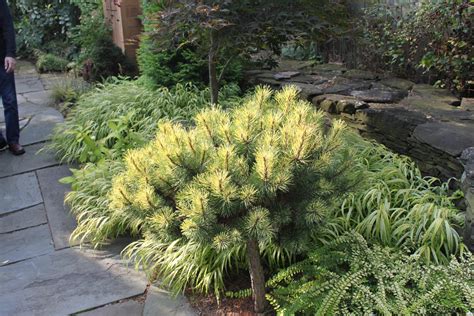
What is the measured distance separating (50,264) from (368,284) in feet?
6.80

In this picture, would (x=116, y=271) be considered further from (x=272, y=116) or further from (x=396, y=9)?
(x=396, y=9)

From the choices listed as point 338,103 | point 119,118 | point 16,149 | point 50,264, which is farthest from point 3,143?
point 338,103

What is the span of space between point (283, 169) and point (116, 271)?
1603 mm

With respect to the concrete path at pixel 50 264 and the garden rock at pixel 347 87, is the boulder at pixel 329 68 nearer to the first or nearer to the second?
the garden rock at pixel 347 87

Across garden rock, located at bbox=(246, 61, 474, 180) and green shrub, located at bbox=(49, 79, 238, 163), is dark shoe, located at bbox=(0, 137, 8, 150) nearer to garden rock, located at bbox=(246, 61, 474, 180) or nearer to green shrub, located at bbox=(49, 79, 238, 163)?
green shrub, located at bbox=(49, 79, 238, 163)

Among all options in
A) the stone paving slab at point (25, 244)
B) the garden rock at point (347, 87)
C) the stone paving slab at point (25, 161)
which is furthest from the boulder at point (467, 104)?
the stone paving slab at point (25, 161)

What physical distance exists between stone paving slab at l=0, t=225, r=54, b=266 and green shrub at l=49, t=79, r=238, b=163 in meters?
0.91

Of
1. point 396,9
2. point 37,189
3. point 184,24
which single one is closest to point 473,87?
point 396,9

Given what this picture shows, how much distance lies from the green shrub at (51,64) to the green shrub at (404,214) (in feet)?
21.0

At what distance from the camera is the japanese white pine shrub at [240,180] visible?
2.08 meters

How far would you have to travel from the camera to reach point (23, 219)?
399cm

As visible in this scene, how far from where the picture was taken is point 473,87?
161 inches

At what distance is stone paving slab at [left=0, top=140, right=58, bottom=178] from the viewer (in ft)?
15.7

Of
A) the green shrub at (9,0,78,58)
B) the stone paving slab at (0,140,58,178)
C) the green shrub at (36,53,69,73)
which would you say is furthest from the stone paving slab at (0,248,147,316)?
the green shrub at (9,0,78,58)
